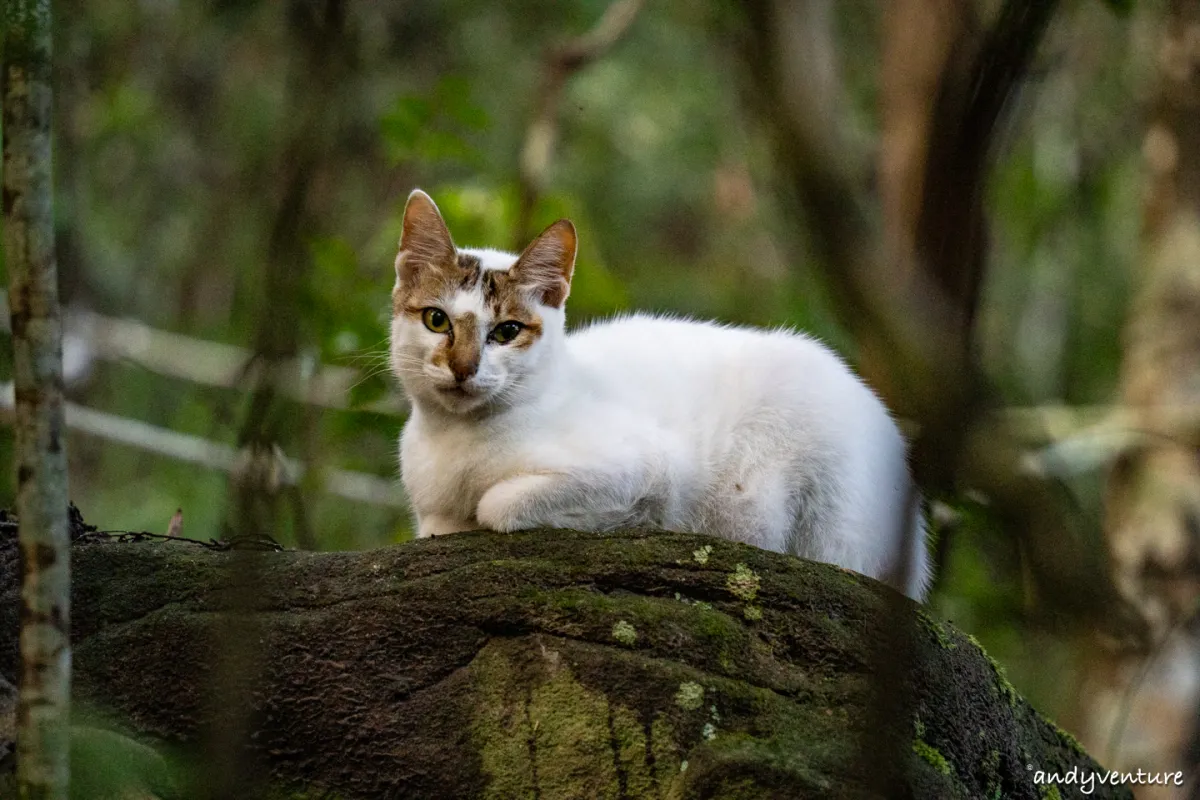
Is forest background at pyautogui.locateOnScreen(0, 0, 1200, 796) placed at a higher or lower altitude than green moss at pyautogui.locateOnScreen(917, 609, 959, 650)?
higher

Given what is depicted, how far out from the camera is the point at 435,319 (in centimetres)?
396

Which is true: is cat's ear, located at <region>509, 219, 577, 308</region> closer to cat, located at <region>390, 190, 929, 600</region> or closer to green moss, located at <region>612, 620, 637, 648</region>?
cat, located at <region>390, 190, 929, 600</region>

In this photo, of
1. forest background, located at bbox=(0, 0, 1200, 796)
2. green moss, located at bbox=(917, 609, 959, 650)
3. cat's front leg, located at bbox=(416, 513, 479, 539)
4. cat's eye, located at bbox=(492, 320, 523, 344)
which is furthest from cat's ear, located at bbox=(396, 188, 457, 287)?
green moss, located at bbox=(917, 609, 959, 650)

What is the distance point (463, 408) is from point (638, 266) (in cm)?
745

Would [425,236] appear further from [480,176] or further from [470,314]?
[480,176]

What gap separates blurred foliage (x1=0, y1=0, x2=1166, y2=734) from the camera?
7.85m

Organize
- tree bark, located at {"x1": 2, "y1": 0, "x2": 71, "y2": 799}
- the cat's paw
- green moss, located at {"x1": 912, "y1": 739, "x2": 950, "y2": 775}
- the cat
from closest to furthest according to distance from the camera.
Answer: tree bark, located at {"x1": 2, "y1": 0, "x2": 71, "y2": 799}, green moss, located at {"x1": 912, "y1": 739, "x2": 950, "y2": 775}, the cat's paw, the cat

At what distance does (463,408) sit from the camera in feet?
12.5

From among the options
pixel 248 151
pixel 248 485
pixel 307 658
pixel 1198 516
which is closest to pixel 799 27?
pixel 248 485

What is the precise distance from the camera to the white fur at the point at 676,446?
12.3 feet

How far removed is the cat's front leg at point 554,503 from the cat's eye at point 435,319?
0.59 m

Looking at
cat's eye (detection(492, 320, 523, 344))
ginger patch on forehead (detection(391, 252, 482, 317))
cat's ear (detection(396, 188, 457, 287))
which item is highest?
cat's ear (detection(396, 188, 457, 287))

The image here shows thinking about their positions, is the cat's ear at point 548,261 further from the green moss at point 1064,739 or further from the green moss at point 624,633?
the green moss at point 1064,739

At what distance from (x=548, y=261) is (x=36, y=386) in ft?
7.29
